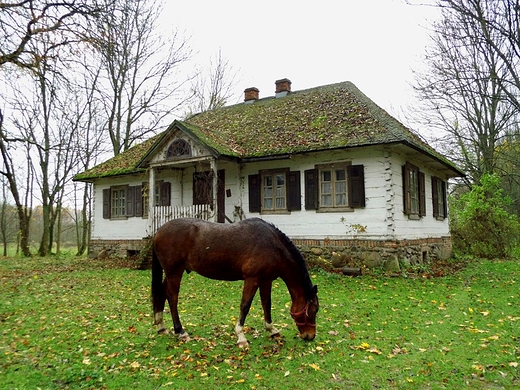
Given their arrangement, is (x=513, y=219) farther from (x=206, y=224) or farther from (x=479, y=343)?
(x=206, y=224)

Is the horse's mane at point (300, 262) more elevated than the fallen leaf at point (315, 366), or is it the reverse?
the horse's mane at point (300, 262)

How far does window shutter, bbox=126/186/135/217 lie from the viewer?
Result: 17.3m

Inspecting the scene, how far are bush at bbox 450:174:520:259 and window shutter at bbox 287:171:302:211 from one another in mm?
9072

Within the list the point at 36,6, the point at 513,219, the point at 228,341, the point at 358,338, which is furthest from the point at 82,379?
the point at 513,219

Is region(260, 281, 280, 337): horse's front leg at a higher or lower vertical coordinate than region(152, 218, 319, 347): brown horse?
lower

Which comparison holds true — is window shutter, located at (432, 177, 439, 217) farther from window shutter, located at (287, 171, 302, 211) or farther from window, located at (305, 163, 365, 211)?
window shutter, located at (287, 171, 302, 211)

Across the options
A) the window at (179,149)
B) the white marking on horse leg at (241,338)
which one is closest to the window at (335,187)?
the window at (179,149)

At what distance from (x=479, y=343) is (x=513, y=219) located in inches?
579

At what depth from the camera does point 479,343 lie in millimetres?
5488

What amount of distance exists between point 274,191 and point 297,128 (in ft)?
8.32

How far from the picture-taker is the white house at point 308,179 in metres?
12.0

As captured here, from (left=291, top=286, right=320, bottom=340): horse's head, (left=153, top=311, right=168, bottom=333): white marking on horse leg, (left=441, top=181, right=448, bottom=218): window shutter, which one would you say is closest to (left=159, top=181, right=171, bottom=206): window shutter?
(left=153, top=311, right=168, bottom=333): white marking on horse leg

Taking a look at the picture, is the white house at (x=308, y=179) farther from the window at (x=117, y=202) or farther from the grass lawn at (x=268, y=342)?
the grass lawn at (x=268, y=342)

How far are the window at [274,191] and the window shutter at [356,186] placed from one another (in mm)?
1851
